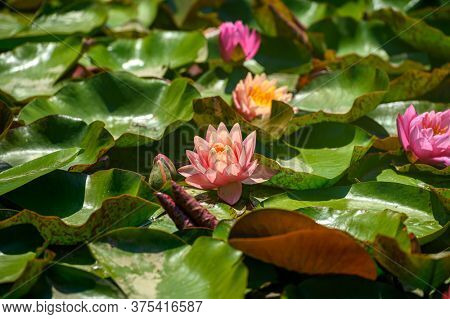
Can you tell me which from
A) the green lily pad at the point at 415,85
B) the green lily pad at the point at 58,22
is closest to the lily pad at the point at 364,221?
the green lily pad at the point at 415,85

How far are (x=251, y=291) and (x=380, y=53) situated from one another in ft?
5.86

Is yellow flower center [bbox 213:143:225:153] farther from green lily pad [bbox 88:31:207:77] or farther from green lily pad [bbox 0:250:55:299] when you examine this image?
green lily pad [bbox 88:31:207:77]

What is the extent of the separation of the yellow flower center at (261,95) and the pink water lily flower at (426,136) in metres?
0.50

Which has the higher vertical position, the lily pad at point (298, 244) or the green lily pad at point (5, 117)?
the green lily pad at point (5, 117)

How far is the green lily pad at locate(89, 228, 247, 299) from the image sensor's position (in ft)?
4.67

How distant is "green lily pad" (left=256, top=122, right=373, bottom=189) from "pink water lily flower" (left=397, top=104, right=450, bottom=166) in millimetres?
122

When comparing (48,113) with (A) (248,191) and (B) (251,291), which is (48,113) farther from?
(B) (251,291)

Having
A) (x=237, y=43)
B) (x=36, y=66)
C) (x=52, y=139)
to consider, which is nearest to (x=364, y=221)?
(x=52, y=139)

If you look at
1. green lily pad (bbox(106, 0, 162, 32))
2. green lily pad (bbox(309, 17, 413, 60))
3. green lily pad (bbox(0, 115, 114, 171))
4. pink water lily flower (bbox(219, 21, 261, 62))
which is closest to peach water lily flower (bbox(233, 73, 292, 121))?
pink water lily flower (bbox(219, 21, 261, 62))

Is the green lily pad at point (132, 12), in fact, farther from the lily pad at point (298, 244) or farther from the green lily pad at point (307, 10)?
the lily pad at point (298, 244)

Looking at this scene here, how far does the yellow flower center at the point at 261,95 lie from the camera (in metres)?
2.24

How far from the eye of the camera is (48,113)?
7.22 feet

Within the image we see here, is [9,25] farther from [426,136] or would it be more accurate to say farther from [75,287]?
[426,136]
